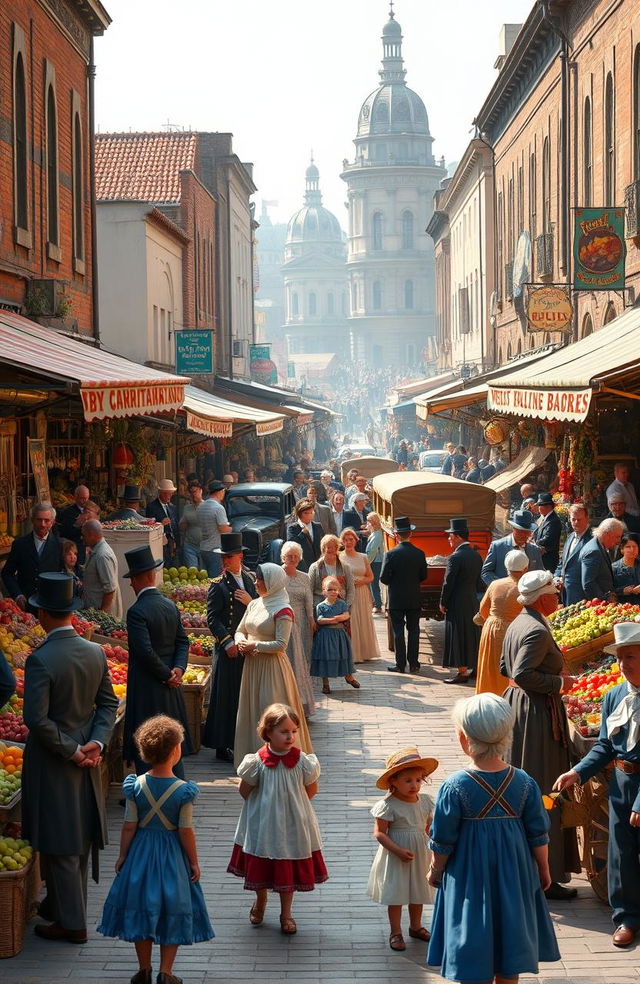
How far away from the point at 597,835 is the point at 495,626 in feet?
10.4

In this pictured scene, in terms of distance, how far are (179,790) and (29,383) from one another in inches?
239

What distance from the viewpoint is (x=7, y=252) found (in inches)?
682

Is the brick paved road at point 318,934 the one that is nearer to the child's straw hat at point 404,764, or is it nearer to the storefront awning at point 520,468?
the child's straw hat at point 404,764

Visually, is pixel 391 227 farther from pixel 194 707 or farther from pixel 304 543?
pixel 194 707

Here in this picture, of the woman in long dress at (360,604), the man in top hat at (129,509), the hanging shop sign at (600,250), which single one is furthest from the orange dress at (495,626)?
the hanging shop sign at (600,250)

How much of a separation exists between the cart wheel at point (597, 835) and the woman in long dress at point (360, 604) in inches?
293

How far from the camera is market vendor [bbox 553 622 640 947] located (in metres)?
6.95

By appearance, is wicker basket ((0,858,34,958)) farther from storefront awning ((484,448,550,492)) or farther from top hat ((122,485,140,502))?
storefront awning ((484,448,550,492))

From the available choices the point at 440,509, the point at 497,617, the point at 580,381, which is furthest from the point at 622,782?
the point at 440,509

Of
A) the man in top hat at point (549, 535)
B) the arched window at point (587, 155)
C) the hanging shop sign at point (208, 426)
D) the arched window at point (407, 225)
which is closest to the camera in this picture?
the man in top hat at point (549, 535)

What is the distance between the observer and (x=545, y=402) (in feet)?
51.2

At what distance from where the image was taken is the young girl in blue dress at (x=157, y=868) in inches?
253

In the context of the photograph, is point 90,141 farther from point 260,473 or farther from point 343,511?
point 260,473

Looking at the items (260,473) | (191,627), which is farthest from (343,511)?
(260,473)
